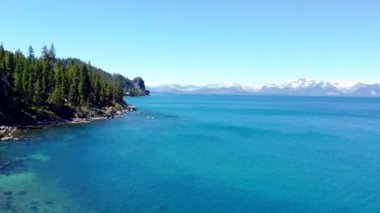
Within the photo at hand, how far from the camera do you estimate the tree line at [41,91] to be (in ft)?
331

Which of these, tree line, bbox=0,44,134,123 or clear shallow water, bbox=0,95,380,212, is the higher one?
tree line, bbox=0,44,134,123

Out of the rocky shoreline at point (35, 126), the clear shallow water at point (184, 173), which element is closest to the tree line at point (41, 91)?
the rocky shoreline at point (35, 126)

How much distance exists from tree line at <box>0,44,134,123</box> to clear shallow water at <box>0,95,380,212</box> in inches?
523

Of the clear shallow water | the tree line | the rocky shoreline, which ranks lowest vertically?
the clear shallow water

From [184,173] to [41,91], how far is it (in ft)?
241

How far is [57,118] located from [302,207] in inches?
3495

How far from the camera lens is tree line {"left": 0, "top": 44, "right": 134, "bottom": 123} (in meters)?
101

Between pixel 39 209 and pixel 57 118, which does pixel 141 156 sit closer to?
pixel 39 209

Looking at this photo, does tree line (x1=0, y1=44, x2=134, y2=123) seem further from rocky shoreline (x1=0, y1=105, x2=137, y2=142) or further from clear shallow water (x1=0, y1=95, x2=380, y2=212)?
clear shallow water (x1=0, y1=95, x2=380, y2=212)

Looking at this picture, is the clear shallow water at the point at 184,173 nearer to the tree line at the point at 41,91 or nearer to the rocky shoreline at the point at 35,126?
the rocky shoreline at the point at 35,126

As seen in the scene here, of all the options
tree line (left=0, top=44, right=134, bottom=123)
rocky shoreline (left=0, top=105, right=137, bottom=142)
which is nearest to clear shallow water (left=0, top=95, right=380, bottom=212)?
rocky shoreline (left=0, top=105, right=137, bottom=142)

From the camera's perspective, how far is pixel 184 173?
59344 mm

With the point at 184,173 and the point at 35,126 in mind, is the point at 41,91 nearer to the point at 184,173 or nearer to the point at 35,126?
the point at 35,126

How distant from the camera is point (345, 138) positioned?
107875 millimetres
